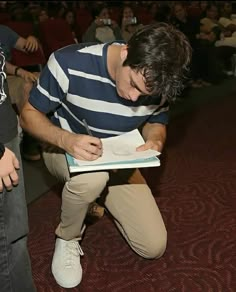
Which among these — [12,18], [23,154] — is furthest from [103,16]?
[23,154]

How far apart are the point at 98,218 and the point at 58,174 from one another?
18.6 inches

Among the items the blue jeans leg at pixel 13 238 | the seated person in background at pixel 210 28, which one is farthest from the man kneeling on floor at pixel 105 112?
the seated person in background at pixel 210 28

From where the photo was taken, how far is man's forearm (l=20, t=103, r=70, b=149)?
4.83 ft

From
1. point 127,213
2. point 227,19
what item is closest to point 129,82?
point 127,213

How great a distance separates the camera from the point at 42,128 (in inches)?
58.7

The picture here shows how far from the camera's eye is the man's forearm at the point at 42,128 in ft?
4.83

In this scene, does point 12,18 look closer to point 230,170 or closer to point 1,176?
point 230,170

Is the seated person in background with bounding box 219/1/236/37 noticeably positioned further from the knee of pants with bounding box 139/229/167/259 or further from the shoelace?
the shoelace

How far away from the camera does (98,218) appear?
207 centimetres

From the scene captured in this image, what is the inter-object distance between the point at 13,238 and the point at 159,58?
2.00 ft

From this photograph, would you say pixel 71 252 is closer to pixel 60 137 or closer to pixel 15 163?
pixel 60 137

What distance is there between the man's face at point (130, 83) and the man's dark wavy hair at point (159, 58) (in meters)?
0.02

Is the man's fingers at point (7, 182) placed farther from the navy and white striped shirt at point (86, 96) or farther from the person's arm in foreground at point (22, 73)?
the person's arm in foreground at point (22, 73)

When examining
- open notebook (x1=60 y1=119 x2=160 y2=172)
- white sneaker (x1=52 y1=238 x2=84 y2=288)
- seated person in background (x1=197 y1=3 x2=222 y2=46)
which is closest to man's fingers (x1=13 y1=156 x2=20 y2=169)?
open notebook (x1=60 y1=119 x2=160 y2=172)
